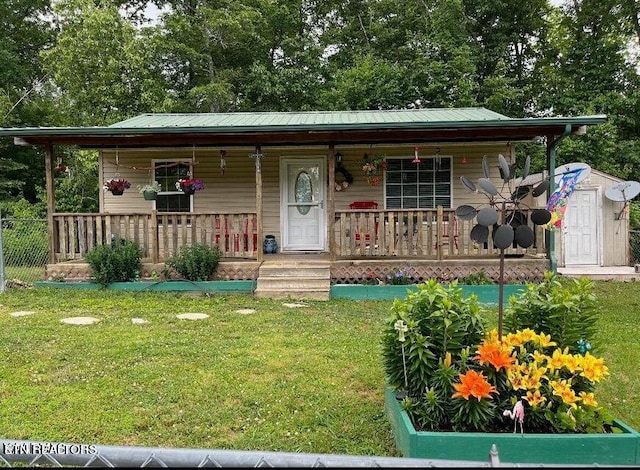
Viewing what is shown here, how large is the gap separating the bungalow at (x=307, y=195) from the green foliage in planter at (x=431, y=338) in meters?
4.54

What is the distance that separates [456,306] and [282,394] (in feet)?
4.99

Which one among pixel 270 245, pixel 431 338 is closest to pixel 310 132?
pixel 270 245

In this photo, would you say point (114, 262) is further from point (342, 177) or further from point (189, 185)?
point (342, 177)

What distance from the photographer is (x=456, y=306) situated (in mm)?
2863

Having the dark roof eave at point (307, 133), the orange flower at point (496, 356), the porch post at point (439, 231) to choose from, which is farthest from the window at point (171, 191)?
the orange flower at point (496, 356)

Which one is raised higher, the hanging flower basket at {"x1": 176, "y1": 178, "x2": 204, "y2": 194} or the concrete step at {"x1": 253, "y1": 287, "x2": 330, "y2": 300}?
the hanging flower basket at {"x1": 176, "y1": 178, "x2": 204, "y2": 194}

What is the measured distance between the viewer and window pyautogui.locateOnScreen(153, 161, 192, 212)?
1016cm

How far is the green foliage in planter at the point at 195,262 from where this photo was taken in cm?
Result: 773

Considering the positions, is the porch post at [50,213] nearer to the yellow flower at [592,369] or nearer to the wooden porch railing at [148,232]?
the wooden porch railing at [148,232]

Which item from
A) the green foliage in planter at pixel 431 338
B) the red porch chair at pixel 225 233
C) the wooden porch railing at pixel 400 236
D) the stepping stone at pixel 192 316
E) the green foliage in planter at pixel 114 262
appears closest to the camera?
the green foliage in planter at pixel 431 338

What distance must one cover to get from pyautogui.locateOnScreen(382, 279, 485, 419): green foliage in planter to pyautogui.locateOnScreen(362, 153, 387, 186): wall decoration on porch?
650 centimetres

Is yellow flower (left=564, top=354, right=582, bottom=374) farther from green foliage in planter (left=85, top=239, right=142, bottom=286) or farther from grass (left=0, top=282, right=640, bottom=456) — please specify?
green foliage in planter (left=85, top=239, right=142, bottom=286)

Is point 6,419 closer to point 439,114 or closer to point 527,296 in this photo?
point 527,296

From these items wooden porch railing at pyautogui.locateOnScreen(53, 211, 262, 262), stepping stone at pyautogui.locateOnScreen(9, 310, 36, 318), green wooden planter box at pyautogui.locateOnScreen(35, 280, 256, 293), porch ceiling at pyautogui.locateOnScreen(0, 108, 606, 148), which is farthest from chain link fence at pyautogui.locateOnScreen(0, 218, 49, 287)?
stepping stone at pyautogui.locateOnScreen(9, 310, 36, 318)
